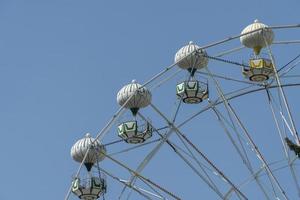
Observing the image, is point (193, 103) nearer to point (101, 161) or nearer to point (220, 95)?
point (220, 95)

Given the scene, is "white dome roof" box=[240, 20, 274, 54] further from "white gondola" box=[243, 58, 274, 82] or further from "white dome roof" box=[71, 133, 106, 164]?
"white dome roof" box=[71, 133, 106, 164]

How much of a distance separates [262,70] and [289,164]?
376cm

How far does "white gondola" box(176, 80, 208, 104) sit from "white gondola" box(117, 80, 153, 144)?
125cm

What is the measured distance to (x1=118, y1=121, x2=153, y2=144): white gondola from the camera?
43438 mm

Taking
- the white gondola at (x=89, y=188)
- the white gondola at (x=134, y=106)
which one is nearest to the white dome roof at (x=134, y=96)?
the white gondola at (x=134, y=106)

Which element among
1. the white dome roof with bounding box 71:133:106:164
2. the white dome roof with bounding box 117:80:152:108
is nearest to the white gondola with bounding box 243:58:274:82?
the white dome roof with bounding box 117:80:152:108

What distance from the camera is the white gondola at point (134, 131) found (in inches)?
1710

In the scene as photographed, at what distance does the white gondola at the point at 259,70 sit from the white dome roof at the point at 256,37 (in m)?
0.42

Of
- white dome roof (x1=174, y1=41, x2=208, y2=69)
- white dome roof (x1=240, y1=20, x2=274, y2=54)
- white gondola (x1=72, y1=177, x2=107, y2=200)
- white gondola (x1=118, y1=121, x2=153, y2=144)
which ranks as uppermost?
white dome roof (x1=240, y1=20, x2=274, y2=54)

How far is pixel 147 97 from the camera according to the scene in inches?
1694

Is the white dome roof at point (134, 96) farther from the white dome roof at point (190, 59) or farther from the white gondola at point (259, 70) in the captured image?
the white gondola at point (259, 70)

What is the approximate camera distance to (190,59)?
4222 centimetres

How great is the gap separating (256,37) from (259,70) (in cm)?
133

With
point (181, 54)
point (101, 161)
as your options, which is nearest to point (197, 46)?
point (181, 54)
